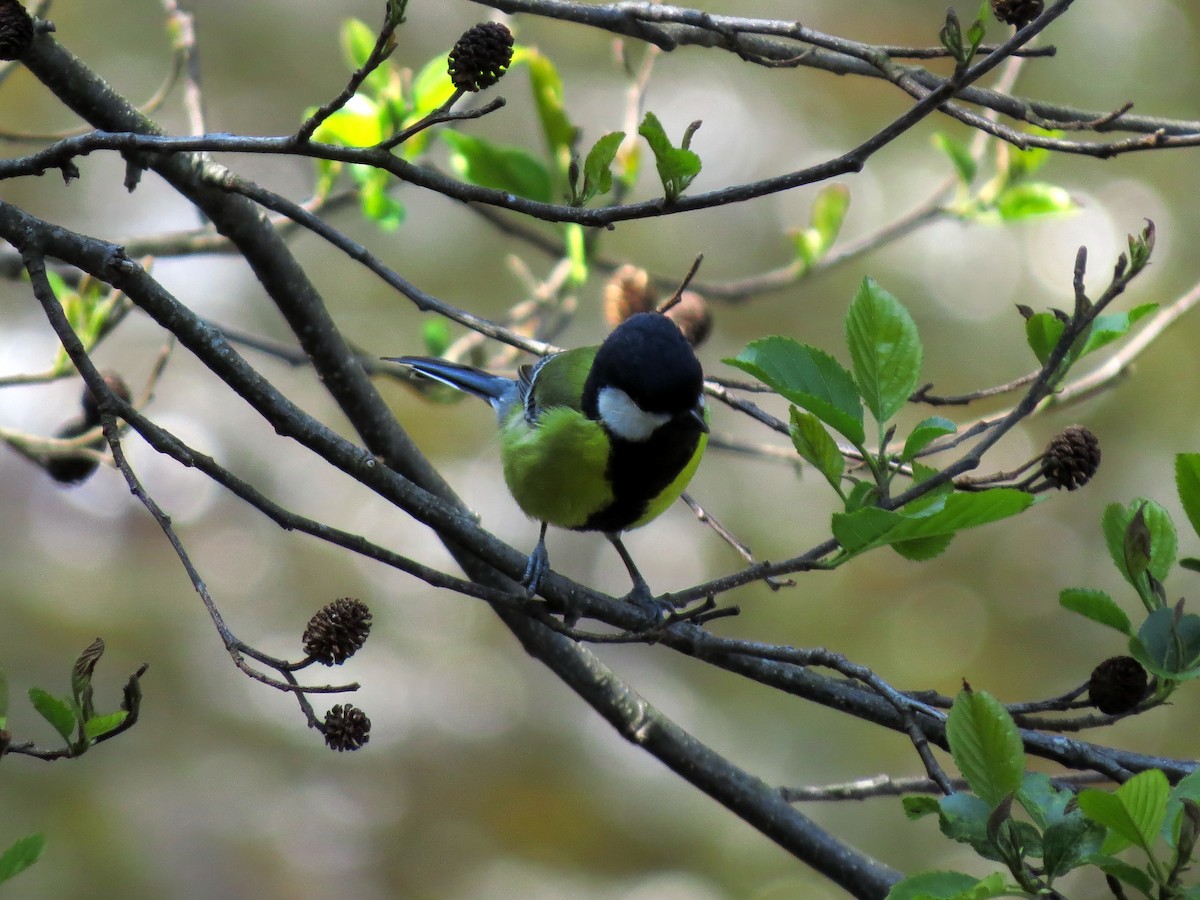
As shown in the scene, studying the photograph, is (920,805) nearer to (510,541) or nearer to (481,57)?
(481,57)

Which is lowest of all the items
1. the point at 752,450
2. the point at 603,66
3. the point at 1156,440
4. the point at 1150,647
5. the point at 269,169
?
the point at 1150,647

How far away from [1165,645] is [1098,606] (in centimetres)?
10

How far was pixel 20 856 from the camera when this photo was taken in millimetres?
1252

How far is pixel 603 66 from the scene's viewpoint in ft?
29.7

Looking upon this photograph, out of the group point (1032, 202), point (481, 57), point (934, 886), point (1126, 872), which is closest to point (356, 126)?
point (481, 57)

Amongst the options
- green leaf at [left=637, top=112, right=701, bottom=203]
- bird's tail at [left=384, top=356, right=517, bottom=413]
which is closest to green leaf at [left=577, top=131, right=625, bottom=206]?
green leaf at [left=637, top=112, right=701, bottom=203]

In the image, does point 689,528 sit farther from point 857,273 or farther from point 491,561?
point 491,561

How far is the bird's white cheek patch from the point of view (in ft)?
8.52

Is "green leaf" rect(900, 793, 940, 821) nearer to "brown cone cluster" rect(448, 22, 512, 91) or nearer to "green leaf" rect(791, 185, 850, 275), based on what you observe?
"brown cone cluster" rect(448, 22, 512, 91)

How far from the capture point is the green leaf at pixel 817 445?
149 cm

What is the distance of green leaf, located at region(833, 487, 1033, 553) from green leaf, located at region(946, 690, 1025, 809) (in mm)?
197

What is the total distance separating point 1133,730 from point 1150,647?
5.27 metres

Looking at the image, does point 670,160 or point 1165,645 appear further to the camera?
point 1165,645

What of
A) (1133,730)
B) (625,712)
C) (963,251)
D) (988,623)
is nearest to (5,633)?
(625,712)
